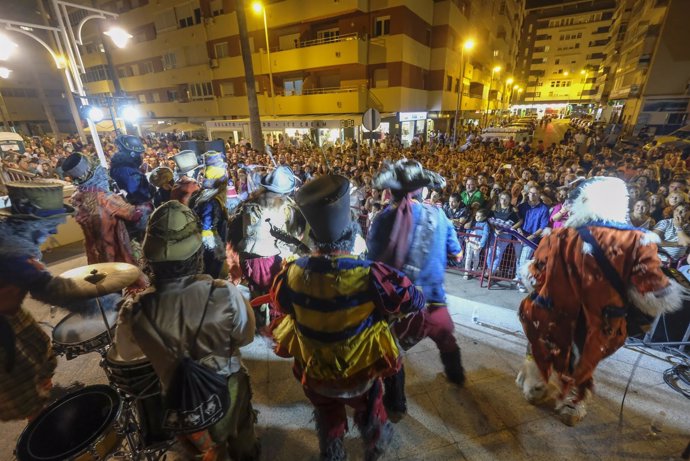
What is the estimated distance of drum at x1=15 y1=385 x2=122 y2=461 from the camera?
1.86 m

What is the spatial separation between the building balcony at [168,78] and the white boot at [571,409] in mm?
30155

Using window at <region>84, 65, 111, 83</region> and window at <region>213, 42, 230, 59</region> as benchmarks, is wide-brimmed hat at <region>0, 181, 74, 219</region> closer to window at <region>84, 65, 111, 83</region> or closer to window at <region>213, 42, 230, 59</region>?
window at <region>213, 42, 230, 59</region>

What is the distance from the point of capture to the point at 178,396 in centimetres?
184

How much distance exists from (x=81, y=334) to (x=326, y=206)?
8.58 feet

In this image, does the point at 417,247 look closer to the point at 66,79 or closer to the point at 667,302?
the point at 667,302

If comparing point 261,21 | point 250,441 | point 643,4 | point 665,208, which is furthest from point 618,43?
point 250,441

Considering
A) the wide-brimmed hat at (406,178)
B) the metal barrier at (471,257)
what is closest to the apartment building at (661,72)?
the metal barrier at (471,257)

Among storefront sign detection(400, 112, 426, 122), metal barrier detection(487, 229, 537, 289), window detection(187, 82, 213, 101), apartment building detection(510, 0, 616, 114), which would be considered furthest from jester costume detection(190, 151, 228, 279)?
apartment building detection(510, 0, 616, 114)

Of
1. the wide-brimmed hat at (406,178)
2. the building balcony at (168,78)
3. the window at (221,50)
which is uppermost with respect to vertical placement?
the window at (221,50)

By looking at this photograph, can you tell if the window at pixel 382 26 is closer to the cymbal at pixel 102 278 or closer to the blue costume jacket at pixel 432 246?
the blue costume jacket at pixel 432 246

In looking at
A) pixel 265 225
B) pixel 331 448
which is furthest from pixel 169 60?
pixel 331 448

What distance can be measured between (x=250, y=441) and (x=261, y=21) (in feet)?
86.6

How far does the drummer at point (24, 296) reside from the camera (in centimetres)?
245

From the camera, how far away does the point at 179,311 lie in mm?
1839
